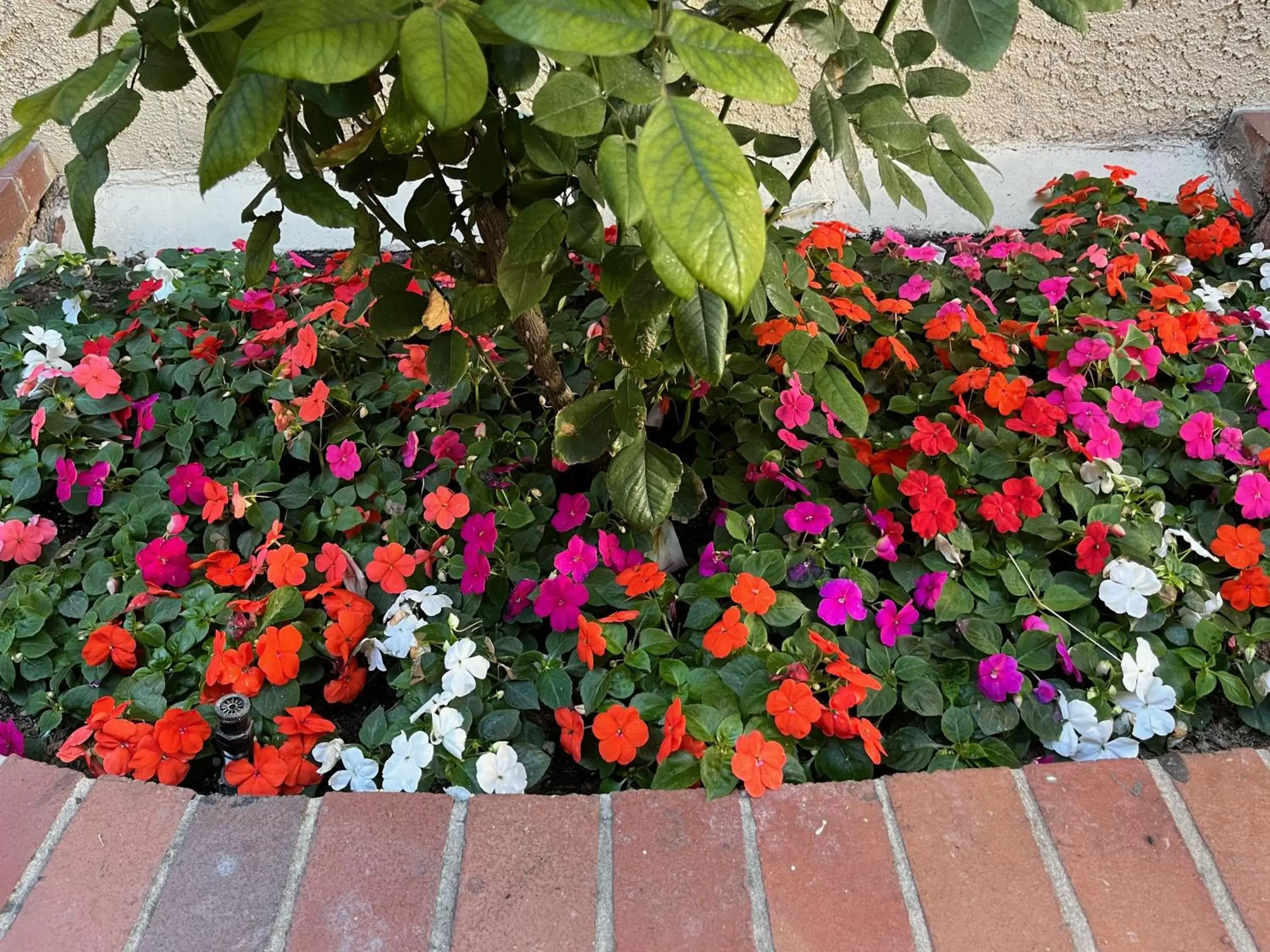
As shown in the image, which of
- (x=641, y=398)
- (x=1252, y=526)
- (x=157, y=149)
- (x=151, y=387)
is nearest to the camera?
(x=641, y=398)

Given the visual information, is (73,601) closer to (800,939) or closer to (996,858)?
(800,939)

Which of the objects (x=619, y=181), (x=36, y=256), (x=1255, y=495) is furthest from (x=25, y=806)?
(x=1255, y=495)

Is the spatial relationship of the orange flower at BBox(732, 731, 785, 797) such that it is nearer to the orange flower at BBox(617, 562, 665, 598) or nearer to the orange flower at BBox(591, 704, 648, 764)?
the orange flower at BBox(591, 704, 648, 764)

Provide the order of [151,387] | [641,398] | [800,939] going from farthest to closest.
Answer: [151,387], [641,398], [800,939]

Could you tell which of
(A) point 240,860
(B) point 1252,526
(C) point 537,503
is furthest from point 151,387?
(B) point 1252,526

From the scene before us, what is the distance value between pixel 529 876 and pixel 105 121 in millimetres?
745

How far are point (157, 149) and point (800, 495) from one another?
171cm

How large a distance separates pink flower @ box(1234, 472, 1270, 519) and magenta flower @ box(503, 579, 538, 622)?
3.03 ft

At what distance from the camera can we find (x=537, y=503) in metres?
1.33

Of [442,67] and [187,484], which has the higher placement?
[442,67]

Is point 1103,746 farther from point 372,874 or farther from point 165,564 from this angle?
point 165,564

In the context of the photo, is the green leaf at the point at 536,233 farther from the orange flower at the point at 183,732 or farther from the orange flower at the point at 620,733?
the orange flower at the point at 183,732

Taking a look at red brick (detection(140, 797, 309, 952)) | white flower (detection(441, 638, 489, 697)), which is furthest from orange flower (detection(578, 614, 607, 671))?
red brick (detection(140, 797, 309, 952))

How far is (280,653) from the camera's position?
43.6 inches
